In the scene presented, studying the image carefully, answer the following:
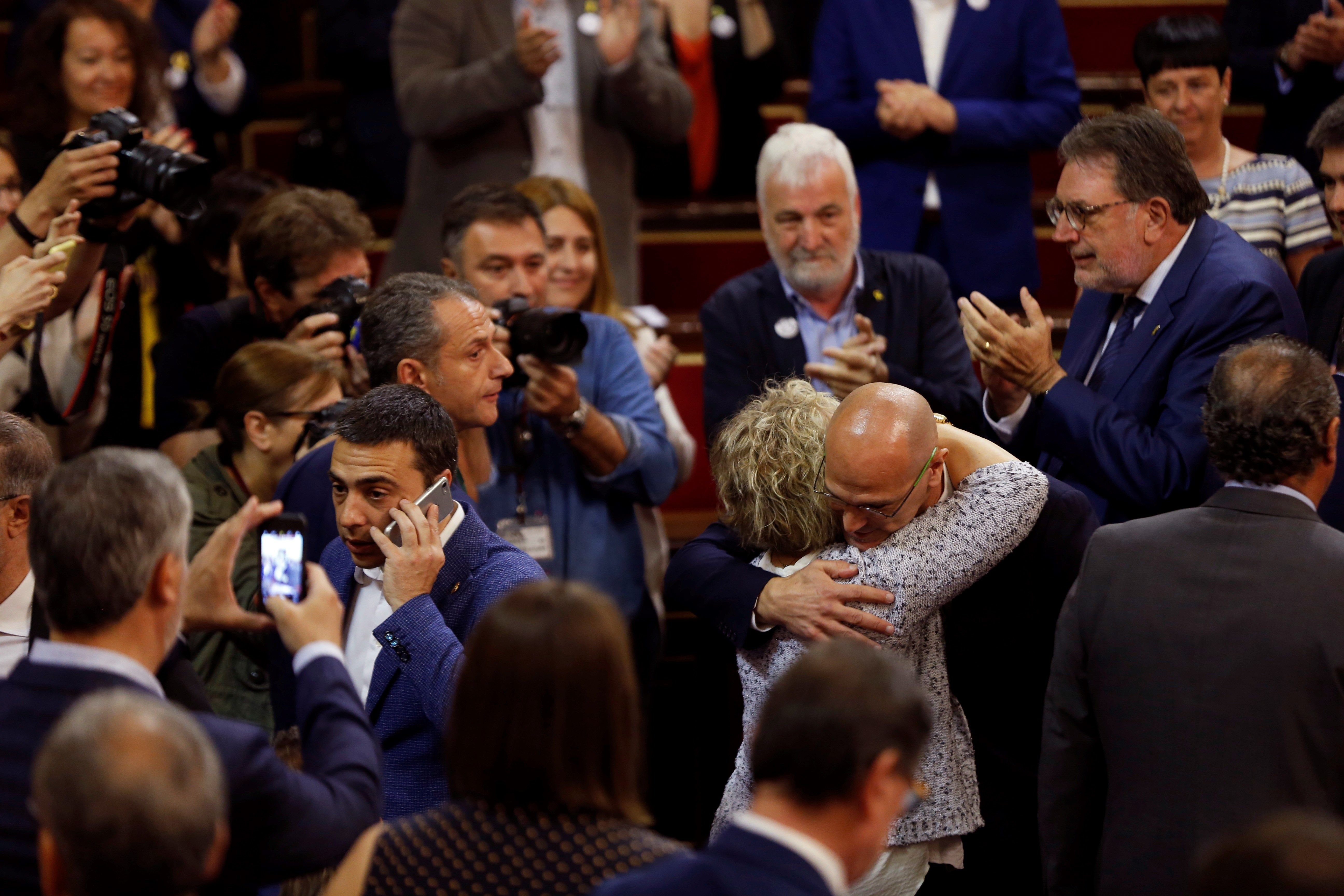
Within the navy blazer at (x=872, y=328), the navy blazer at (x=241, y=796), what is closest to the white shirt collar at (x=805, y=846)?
the navy blazer at (x=241, y=796)

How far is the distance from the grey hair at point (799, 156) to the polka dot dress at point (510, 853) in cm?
230

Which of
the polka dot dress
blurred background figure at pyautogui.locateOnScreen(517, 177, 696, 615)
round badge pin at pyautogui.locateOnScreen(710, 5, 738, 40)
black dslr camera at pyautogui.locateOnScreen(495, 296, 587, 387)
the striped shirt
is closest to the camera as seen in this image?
the polka dot dress

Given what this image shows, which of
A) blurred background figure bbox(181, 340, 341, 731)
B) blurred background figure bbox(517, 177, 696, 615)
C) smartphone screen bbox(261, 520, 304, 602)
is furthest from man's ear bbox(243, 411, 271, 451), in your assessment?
smartphone screen bbox(261, 520, 304, 602)

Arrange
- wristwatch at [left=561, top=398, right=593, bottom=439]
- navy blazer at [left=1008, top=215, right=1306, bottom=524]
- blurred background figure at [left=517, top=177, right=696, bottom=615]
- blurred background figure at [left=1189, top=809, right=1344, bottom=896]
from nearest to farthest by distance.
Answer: blurred background figure at [left=1189, top=809, right=1344, bottom=896]
navy blazer at [left=1008, top=215, right=1306, bottom=524]
wristwatch at [left=561, top=398, right=593, bottom=439]
blurred background figure at [left=517, top=177, right=696, bottom=615]

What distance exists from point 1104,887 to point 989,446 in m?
0.73

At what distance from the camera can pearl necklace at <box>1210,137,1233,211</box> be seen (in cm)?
373

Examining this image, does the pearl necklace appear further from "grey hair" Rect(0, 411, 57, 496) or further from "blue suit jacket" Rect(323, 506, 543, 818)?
"grey hair" Rect(0, 411, 57, 496)

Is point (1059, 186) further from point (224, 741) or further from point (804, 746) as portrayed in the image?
point (224, 741)

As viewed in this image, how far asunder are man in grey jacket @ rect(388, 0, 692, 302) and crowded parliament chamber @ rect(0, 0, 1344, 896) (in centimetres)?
1

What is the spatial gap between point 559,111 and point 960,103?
120 centimetres

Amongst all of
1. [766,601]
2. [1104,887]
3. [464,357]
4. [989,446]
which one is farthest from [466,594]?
[1104,887]

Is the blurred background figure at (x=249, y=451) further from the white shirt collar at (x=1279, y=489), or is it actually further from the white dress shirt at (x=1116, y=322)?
the white shirt collar at (x=1279, y=489)

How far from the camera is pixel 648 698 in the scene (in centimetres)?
353

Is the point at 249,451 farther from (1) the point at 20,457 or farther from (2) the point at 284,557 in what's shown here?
(2) the point at 284,557
